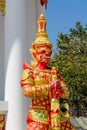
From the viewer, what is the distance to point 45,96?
160 inches

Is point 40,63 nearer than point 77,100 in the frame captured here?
Yes

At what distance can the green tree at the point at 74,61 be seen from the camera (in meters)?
14.8

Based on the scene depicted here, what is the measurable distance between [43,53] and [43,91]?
48 cm

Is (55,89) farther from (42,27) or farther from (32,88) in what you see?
(42,27)

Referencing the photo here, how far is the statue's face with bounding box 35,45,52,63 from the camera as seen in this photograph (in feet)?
Result: 13.7

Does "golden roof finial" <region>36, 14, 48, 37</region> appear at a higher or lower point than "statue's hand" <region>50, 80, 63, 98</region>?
higher

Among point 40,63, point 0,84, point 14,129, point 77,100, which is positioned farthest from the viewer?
point 77,100

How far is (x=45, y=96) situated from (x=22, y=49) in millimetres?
862

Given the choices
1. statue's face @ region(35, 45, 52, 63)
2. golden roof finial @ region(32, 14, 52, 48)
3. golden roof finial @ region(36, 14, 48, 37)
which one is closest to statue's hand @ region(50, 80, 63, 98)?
statue's face @ region(35, 45, 52, 63)

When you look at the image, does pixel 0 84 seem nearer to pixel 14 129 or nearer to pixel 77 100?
pixel 14 129

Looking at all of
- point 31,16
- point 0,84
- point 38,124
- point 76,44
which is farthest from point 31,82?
point 76,44

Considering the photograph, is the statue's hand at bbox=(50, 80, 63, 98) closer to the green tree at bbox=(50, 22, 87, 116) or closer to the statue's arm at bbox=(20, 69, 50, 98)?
the statue's arm at bbox=(20, 69, 50, 98)

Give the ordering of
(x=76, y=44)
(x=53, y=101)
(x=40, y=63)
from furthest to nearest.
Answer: (x=76, y=44) < (x=40, y=63) < (x=53, y=101)

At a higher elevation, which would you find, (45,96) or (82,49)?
(82,49)
